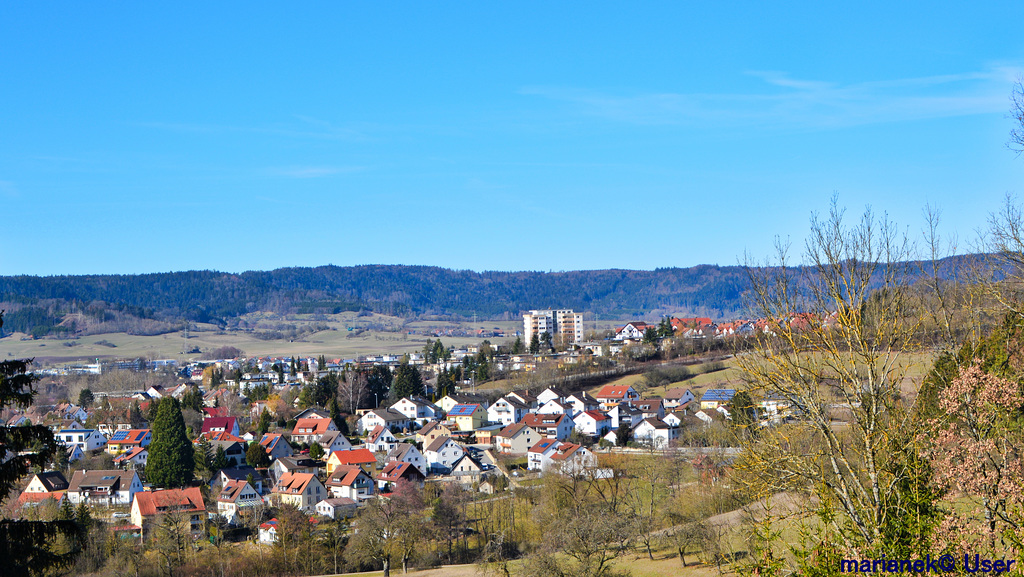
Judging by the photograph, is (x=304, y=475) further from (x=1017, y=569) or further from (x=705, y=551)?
(x=1017, y=569)

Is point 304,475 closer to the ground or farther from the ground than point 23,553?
closer to the ground

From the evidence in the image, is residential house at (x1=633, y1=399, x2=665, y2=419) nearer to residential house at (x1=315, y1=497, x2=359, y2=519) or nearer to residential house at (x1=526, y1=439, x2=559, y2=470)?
residential house at (x1=526, y1=439, x2=559, y2=470)

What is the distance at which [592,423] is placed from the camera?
45.9 metres


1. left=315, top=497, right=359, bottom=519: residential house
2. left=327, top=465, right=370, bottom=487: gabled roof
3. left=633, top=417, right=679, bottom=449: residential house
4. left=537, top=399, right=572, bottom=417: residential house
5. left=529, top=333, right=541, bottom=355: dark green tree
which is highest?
left=529, top=333, right=541, bottom=355: dark green tree

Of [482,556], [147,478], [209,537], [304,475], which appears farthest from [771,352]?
[147,478]

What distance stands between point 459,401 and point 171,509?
2678 cm

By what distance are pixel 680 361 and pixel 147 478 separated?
37.4m

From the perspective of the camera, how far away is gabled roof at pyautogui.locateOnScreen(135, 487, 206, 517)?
30312mm

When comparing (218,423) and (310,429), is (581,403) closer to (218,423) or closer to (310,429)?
(310,429)

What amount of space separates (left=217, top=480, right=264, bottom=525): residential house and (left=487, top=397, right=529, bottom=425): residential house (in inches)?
754

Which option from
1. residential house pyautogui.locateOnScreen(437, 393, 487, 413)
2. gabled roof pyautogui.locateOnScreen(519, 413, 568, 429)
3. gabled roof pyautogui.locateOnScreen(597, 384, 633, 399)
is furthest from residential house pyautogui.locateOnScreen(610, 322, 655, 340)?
gabled roof pyautogui.locateOnScreen(519, 413, 568, 429)

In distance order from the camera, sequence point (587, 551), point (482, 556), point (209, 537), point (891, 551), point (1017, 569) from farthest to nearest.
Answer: point (209, 537) < point (482, 556) < point (587, 551) < point (891, 551) < point (1017, 569)

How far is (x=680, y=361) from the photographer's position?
6006cm

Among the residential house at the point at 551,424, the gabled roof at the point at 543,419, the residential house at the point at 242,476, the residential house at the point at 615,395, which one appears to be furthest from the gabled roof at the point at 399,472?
the residential house at the point at 615,395
